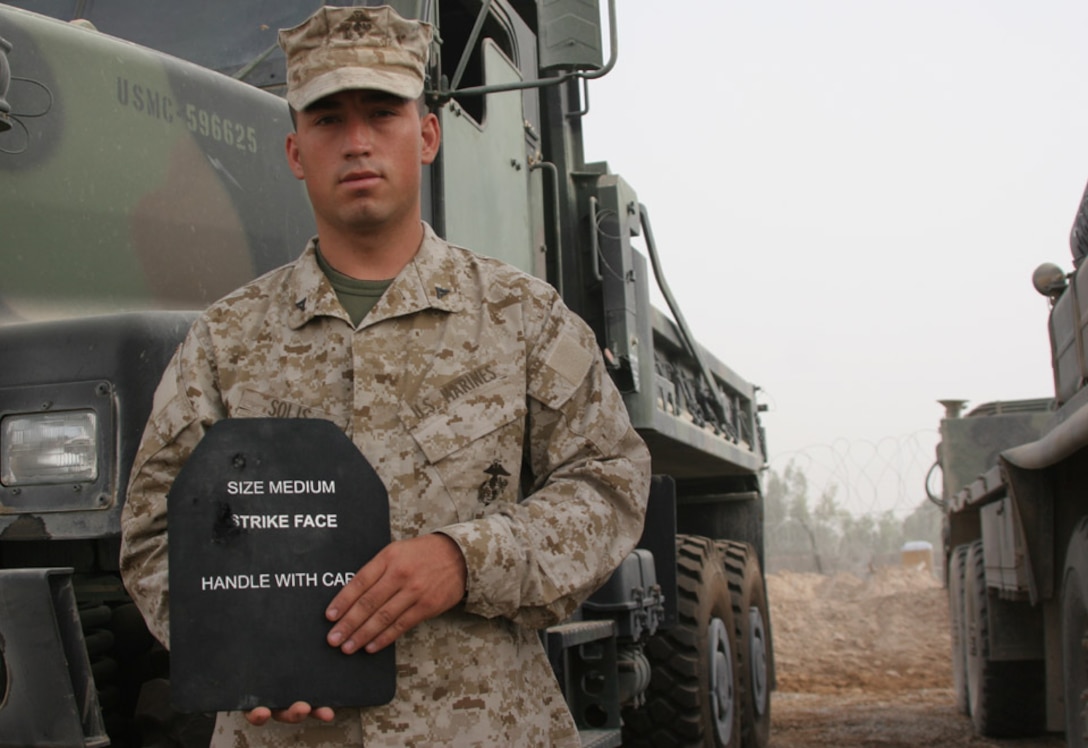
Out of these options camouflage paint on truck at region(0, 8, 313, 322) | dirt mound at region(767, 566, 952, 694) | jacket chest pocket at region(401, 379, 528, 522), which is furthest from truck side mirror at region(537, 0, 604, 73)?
dirt mound at region(767, 566, 952, 694)

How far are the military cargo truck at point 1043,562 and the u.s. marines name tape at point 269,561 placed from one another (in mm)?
2268

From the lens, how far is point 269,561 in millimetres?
1511

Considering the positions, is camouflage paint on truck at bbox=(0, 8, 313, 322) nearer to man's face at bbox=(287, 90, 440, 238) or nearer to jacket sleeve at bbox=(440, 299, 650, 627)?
man's face at bbox=(287, 90, 440, 238)

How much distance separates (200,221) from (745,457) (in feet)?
13.4

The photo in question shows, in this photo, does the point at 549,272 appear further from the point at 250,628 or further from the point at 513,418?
the point at 250,628

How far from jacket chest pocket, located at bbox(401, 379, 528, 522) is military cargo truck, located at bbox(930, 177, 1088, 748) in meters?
1.97

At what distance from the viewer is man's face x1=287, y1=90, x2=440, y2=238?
1736mm

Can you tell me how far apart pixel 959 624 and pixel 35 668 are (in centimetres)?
656

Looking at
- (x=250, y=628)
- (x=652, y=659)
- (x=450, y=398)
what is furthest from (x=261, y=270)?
(x=652, y=659)

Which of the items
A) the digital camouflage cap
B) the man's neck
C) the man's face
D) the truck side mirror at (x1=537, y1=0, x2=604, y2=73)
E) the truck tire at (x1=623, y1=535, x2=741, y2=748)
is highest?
Result: the truck side mirror at (x1=537, y1=0, x2=604, y2=73)

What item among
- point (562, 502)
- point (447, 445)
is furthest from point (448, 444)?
point (562, 502)

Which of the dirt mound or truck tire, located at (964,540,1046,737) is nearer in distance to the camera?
truck tire, located at (964,540,1046,737)

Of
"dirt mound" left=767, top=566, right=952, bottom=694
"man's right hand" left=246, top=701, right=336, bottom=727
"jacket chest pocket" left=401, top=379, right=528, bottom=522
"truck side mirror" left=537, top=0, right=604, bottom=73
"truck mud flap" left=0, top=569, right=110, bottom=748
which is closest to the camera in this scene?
"man's right hand" left=246, top=701, right=336, bottom=727

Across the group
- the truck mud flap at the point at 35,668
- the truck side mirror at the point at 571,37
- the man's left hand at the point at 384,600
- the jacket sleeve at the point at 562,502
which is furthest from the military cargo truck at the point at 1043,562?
the truck mud flap at the point at 35,668
